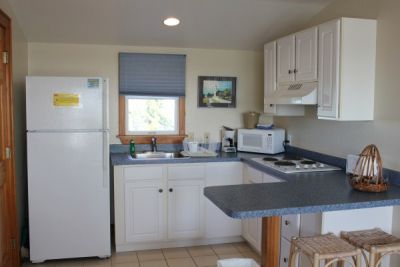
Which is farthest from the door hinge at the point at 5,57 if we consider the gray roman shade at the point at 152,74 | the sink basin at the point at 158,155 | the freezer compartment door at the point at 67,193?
the sink basin at the point at 158,155

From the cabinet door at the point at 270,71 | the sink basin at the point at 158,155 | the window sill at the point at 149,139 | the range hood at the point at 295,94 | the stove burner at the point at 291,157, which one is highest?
the cabinet door at the point at 270,71

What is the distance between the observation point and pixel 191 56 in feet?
13.9

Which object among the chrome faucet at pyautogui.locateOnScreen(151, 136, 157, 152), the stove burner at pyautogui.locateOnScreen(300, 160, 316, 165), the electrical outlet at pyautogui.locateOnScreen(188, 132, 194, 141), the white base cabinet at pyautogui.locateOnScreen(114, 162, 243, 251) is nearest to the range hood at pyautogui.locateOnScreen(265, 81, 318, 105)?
the stove burner at pyautogui.locateOnScreen(300, 160, 316, 165)

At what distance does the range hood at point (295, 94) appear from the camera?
9.89 ft

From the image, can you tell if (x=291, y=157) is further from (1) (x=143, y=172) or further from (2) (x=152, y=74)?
(2) (x=152, y=74)

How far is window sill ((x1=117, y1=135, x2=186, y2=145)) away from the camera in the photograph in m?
4.12

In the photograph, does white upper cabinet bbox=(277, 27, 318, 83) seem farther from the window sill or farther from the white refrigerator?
the white refrigerator

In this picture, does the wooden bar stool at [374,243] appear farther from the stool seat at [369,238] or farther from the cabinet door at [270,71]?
the cabinet door at [270,71]

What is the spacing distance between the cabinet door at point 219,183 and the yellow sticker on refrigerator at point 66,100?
51.9 inches

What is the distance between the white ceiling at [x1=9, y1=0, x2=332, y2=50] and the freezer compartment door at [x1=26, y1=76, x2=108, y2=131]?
573 millimetres

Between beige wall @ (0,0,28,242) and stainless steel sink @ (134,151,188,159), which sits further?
stainless steel sink @ (134,151,188,159)

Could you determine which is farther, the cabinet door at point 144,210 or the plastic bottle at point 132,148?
the plastic bottle at point 132,148

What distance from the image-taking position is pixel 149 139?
4.18 m

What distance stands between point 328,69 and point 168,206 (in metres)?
1.86
